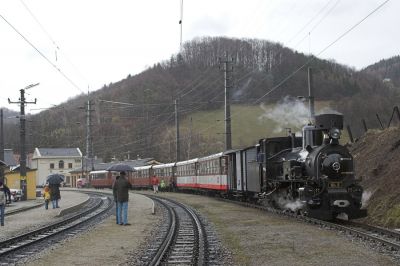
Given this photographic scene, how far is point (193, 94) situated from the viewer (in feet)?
231

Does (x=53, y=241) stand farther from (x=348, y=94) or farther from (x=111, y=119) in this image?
(x=111, y=119)

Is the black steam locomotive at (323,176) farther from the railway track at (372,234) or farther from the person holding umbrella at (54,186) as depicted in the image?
the person holding umbrella at (54,186)

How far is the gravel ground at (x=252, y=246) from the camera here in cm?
1005

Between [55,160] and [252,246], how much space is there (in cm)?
10693

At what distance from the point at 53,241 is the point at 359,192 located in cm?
903

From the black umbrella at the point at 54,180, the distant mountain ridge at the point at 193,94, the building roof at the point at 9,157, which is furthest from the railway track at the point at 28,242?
the building roof at the point at 9,157

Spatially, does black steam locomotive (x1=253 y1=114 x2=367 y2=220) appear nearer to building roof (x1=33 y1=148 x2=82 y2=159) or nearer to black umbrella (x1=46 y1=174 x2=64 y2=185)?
black umbrella (x1=46 y1=174 x2=64 y2=185)

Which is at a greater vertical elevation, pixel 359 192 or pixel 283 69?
pixel 283 69

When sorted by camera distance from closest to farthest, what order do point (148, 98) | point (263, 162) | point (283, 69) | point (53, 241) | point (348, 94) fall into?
point (53, 241)
point (263, 162)
point (348, 94)
point (283, 69)
point (148, 98)

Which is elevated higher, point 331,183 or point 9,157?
point 9,157

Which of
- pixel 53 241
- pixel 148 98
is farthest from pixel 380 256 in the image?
pixel 148 98

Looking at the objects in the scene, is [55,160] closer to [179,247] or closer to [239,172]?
[239,172]

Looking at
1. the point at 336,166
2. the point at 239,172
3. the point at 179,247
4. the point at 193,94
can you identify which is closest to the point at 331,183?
the point at 336,166

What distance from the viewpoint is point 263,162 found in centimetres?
2072
